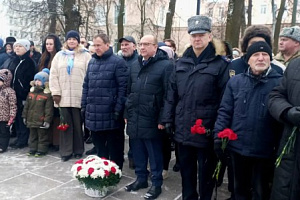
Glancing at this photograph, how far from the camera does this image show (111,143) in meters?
4.62

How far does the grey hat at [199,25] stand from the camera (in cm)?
340

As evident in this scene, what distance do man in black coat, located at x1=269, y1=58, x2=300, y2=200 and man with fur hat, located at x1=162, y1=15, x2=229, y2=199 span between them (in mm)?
725

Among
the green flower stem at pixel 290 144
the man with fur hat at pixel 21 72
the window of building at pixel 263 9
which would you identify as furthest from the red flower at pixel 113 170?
the window of building at pixel 263 9

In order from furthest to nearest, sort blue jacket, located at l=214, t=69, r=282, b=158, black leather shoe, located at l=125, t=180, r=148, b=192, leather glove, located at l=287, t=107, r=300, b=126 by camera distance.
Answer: black leather shoe, located at l=125, t=180, r=148, b=192 → blue jacket, located at l=214, t=69, r=282, b=158 → leather glove, located at l=287, t=107, r=300, b=126

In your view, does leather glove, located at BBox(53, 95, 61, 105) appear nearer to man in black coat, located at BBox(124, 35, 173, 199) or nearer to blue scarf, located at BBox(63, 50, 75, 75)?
blue scarf, located at BBox(63, 50, 75, 75)

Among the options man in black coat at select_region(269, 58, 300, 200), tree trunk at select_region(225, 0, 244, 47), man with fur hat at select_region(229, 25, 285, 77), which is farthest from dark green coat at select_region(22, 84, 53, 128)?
tree trunk at select_region(225, 0, 244, 47)

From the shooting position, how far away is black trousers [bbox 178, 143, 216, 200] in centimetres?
344

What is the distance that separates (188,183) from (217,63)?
54.1 inches

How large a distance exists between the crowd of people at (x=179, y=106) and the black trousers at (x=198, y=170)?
0.04 feet

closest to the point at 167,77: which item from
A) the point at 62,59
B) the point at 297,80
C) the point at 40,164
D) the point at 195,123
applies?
the point at 195,123

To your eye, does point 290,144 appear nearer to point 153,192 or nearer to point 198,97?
point 198,97

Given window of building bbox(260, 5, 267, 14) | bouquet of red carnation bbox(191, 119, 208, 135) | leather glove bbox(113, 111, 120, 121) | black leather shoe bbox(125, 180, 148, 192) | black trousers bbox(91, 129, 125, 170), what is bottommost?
black leather shoe bbox(125, 180, 148, 192)

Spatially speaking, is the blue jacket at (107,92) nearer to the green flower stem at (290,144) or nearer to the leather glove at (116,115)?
the leather glove at (116,115)

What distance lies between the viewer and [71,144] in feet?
18.0
